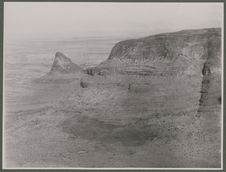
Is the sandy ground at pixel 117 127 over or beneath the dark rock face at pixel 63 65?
beneath

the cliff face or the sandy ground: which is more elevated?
the cliff face

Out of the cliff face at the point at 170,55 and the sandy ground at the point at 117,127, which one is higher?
the cliff face at the point at 170,55

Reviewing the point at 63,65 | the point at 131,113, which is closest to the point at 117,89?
the point at 131,113

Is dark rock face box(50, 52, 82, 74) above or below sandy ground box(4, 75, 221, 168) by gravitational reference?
above

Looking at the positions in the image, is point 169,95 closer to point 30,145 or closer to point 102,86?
point 102,86

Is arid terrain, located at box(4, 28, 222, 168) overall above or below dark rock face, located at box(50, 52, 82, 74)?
below

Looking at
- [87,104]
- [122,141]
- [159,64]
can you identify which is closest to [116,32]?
[159,64]
